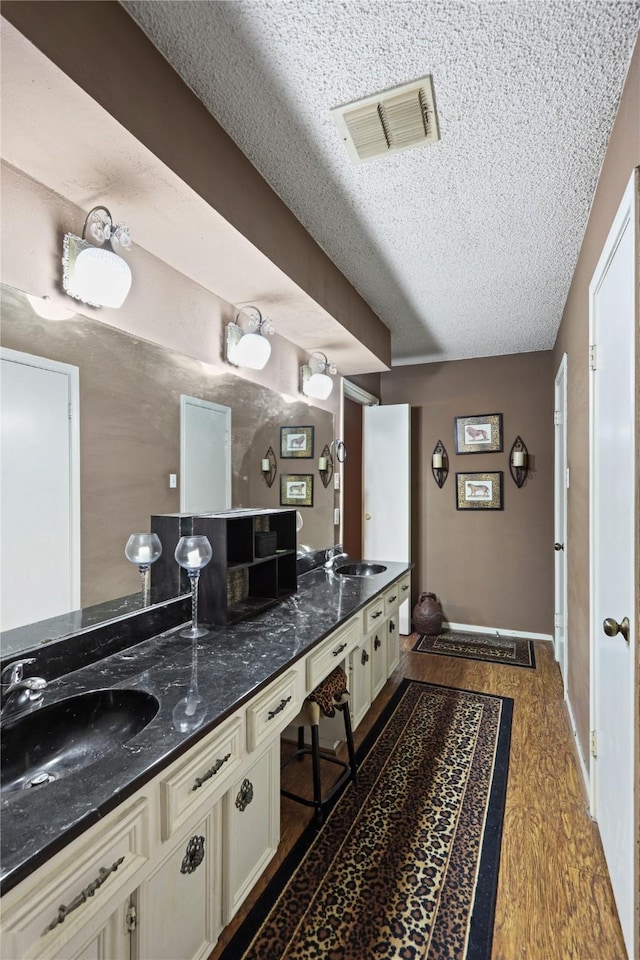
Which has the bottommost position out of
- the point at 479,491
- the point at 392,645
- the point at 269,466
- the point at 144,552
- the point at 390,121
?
the point at 392,645

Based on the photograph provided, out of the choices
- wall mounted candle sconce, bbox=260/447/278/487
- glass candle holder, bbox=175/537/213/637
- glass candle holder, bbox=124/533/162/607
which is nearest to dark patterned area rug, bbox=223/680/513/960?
glass candle holder, bbox=175/537/213/637

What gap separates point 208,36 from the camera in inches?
48.8

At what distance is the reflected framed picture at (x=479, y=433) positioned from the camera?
443 centimetres

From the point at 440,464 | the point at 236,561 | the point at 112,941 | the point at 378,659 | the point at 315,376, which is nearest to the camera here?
the point at 112,941

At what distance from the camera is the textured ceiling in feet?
3.92

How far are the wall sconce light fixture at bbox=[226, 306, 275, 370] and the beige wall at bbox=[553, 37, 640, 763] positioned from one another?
4.96ft

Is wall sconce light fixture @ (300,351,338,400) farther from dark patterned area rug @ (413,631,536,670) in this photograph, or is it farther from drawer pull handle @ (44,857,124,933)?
drawer pull handle @ (44,857,124,933)

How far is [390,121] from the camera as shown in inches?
60.3

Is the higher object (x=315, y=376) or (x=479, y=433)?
(x=315, y=376)

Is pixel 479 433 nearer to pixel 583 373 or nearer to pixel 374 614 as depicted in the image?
pixel 583 373

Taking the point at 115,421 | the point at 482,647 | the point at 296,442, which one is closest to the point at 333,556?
the point at 296,442

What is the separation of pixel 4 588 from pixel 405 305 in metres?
2.86

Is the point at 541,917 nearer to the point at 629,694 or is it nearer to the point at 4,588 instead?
the point at 629,694

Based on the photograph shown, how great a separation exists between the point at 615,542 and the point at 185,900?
1614 mm
